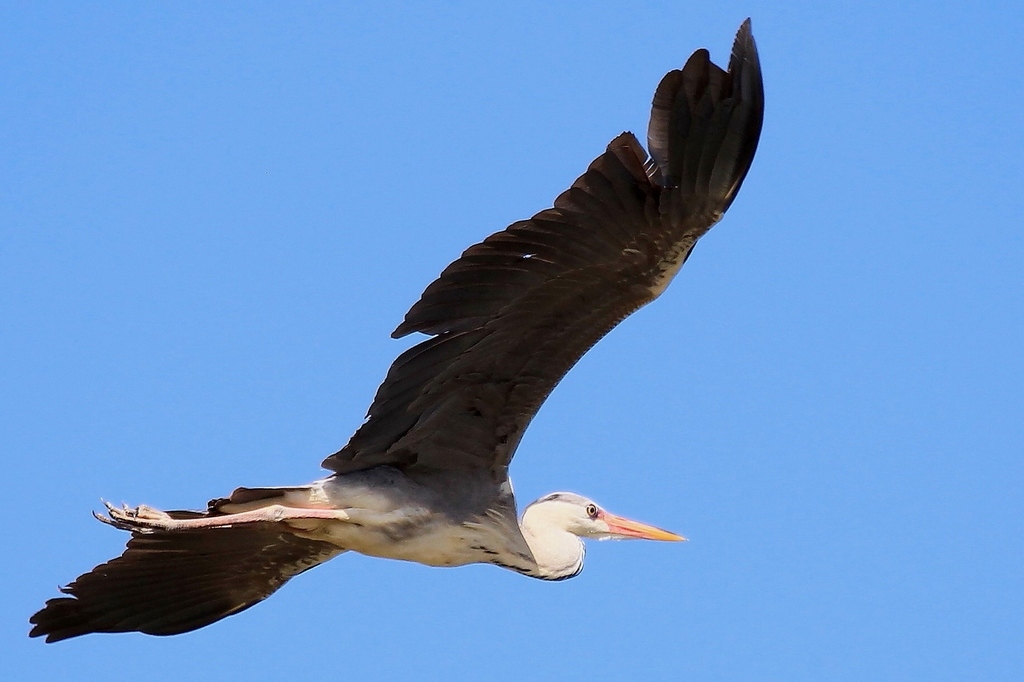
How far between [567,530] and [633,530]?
64 cm

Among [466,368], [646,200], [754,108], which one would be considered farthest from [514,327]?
[754,108]

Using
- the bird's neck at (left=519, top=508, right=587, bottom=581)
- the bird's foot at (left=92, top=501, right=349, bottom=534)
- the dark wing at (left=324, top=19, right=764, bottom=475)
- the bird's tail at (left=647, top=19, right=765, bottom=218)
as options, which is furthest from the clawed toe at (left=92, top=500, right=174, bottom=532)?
the bird's tail at (left=647, top=19, right=765, bottom=218)

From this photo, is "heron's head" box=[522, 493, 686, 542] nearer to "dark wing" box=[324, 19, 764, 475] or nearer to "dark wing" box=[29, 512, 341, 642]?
"dark wing" box=[324, 19, 764, 475]

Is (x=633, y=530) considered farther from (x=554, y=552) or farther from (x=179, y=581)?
(x=179, y=581)

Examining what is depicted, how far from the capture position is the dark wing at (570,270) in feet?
25.5

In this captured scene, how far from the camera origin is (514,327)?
8508mm

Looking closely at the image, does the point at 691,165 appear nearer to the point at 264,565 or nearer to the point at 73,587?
the point at 264,565

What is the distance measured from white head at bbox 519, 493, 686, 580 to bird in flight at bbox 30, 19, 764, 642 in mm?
14

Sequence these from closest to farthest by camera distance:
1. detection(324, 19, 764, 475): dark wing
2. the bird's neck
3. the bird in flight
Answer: detection(324, 19, 764, 475): dark wing < the bird in flight < the bird's neck

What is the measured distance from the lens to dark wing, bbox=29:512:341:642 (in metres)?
9.67

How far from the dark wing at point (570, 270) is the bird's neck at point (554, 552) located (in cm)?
88

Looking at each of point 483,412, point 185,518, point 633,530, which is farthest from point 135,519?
point 633,530

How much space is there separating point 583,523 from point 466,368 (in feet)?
6.85

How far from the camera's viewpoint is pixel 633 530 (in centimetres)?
1077
